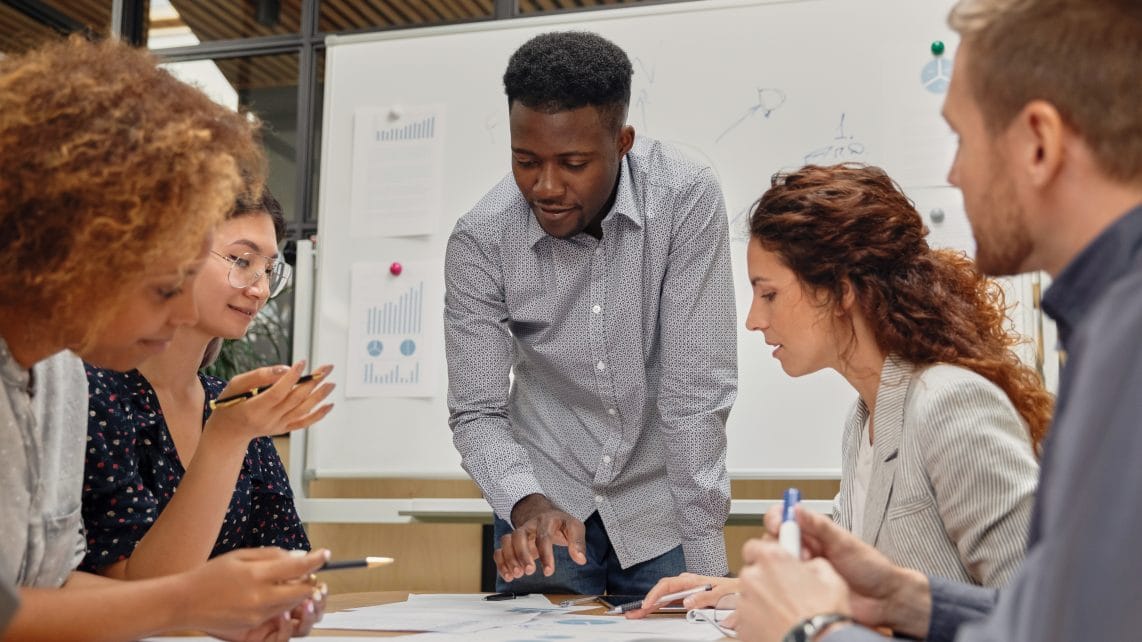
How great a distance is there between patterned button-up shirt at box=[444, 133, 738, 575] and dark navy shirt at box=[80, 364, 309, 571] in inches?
14.8

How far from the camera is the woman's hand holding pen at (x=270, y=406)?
155cm

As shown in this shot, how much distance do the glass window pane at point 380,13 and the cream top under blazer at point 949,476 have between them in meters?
2.99

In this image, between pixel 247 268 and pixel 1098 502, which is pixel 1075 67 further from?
pixel 247 268

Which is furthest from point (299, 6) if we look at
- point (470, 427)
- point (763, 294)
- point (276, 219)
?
point (763, 294)

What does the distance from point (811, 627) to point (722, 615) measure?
805 mm

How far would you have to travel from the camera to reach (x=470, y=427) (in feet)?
7.39

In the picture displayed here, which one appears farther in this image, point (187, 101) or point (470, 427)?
point (470, 427)

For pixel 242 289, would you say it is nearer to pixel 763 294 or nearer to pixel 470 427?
pixel 470 427

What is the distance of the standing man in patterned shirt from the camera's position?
7.06 feet

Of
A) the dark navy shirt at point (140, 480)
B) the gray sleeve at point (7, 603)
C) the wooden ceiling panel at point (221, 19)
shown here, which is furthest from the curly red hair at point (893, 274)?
the wooden ceiling panel at point (221, 19)

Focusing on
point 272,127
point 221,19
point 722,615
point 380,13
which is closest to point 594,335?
point 722,615

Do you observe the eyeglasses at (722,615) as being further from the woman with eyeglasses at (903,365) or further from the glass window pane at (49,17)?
the glass window pane at (49,17)

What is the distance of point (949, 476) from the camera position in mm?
1457

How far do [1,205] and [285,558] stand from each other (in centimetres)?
43
